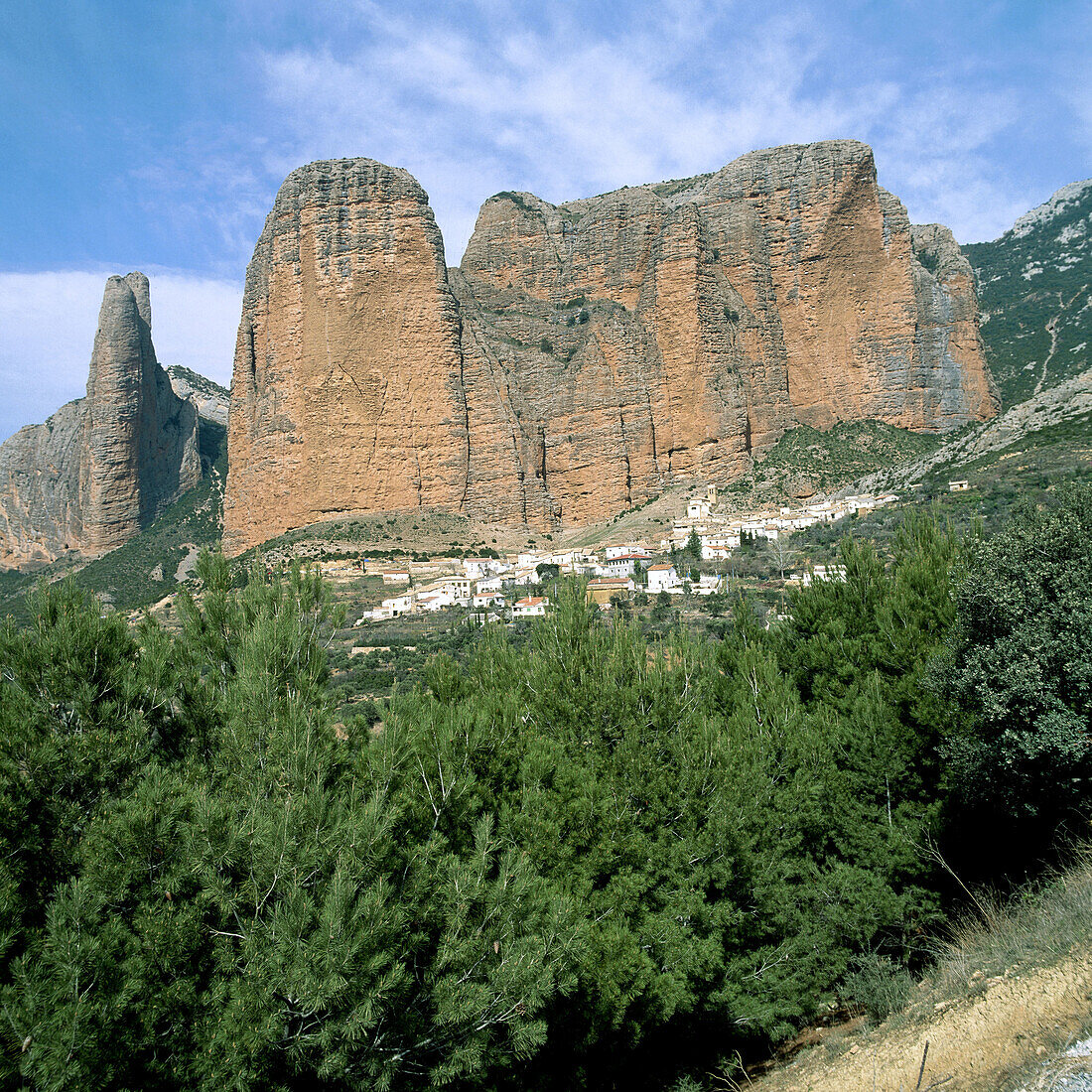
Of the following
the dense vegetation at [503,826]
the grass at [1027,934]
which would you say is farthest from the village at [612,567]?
the grass at [1027,934]

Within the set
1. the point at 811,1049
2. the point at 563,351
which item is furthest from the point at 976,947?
the point at 563,351

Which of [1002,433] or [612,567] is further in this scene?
[1002,433]

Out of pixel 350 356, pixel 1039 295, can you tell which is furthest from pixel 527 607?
pixel 1039 295

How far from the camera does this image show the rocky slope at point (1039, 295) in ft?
187

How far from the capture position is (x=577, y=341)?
53.3 meters

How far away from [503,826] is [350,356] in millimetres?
42248

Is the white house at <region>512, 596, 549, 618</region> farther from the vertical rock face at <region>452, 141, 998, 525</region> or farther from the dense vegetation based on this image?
the dense vegetation

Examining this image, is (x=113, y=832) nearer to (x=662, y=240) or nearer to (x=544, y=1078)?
(x=544, y=1078)

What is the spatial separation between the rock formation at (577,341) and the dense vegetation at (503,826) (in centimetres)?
3720

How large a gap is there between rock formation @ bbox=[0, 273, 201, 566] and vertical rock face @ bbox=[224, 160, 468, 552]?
85.4 ft

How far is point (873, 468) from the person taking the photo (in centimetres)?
4750

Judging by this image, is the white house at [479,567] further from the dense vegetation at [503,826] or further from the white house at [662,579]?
the dense vegetation at [503,826]

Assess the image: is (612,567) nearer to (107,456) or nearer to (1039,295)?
(107,456)

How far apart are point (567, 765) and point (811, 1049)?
3.77m
